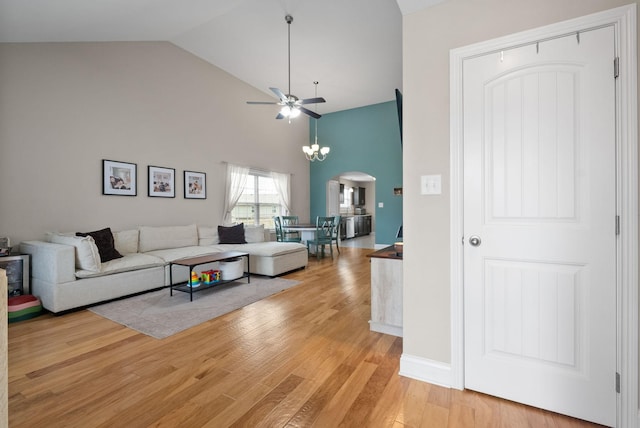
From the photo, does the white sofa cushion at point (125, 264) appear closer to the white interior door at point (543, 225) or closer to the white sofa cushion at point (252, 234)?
the white sofa cushion at point (252, 234)

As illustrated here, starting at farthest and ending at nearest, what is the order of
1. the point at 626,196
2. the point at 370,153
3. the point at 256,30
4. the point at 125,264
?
the point at 370,153 → the point at 256,30 → the point at 125,264 → the point at 626,196

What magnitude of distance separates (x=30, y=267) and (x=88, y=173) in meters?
1.37

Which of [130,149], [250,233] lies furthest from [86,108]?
[250,233]

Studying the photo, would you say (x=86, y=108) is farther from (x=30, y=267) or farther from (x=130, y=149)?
(x=30, y=267)

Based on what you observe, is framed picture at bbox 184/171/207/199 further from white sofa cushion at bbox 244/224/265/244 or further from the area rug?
the area rug

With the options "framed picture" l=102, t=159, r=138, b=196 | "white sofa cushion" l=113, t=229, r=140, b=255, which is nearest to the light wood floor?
"white sofa cushion" l=113, t=229, r=140, b=255

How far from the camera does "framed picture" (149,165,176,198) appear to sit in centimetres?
468

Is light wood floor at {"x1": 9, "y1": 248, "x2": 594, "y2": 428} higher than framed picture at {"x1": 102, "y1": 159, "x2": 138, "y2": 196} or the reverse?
the reverse

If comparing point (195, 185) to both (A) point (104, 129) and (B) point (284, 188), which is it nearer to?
(A) point (104, 129)

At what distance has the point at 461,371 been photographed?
5.44 feet

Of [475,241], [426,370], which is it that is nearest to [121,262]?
[426,370]

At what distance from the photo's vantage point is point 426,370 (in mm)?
1740

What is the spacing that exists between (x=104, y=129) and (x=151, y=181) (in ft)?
3.15

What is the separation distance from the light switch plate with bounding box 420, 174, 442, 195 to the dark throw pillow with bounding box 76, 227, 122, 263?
3840mm
